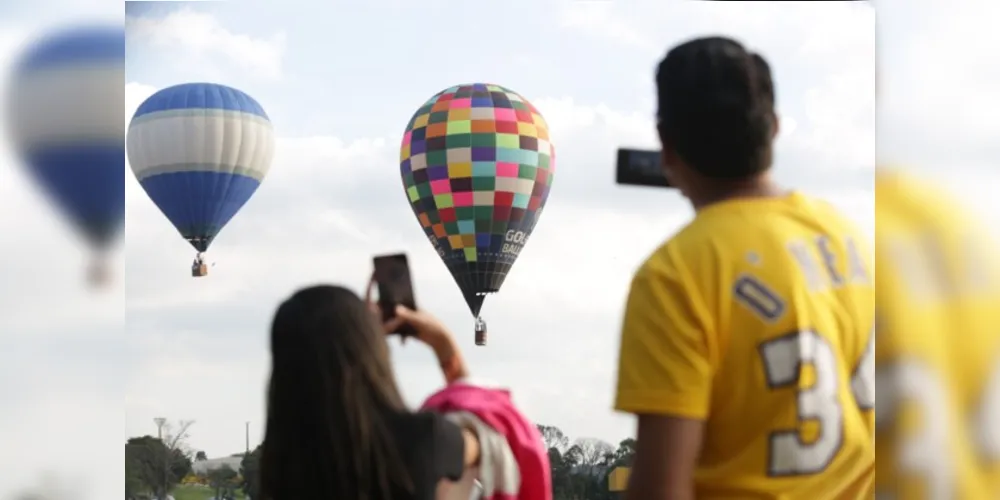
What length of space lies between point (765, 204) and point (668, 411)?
23 centimetres

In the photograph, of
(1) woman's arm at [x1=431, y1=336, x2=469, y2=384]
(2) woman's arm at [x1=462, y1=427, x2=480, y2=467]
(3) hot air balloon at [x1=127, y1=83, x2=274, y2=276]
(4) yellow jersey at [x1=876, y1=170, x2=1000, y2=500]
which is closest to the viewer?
(4) yellow jersey at [x1=876, y1=170, x2=1000, y2=500]

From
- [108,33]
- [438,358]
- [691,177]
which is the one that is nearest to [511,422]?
[438,358]

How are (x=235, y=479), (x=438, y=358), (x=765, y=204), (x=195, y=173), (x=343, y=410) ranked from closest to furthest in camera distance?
(x=765, y=204), (x=343, y=410), (x=438, y=358), (x=195, y=173), (x=235, y=479)

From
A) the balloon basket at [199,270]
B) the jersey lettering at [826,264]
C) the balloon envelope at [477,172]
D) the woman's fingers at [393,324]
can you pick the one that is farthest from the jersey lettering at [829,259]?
the balloon basket at [199,270]

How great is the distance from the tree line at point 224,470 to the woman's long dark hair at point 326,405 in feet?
48.9

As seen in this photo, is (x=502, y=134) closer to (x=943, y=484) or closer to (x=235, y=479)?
(x=235, y=479)

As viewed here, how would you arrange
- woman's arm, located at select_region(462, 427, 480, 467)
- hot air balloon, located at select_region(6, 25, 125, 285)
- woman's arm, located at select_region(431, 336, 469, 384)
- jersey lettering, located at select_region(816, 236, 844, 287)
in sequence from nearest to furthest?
jersey lettering, located at select_region(816, 236, 844, 287), woman's arm, located at select_region(462, 427, 480, 467), woman's arm, located at select_region(431, 336, 469, 384), hot air balloon, located at select_region(6, 25, 125, 285)

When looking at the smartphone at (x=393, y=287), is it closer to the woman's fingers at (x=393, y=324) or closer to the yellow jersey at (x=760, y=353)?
the woman's fingers at (x=393, y=324)

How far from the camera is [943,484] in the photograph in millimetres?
1109

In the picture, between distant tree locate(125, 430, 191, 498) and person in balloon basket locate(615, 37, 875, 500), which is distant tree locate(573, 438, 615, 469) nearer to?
distant tree locate(125, 430, 191, 498)

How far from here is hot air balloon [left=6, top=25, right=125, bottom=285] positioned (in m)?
1.95

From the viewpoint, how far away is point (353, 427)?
1568 millimetres

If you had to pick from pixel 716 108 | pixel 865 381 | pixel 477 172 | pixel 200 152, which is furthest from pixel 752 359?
pixel 200 152

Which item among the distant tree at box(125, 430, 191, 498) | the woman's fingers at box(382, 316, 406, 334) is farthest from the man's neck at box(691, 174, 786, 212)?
the distant tree at box(125, 430, 191, 498)
